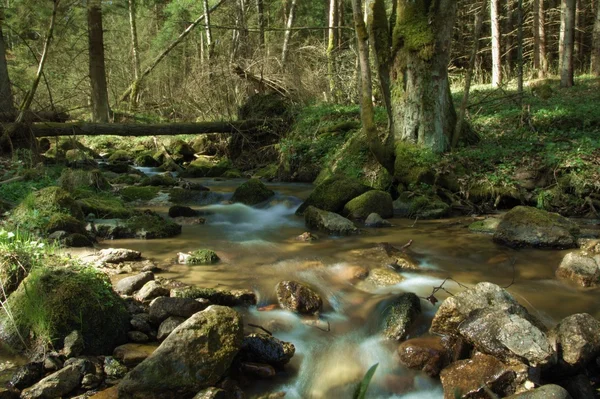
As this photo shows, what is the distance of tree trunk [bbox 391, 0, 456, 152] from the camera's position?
32.2ft

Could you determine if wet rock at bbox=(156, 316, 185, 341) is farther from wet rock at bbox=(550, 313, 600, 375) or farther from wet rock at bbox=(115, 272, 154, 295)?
wet rock at bbox=(550, 313, 600, 375)

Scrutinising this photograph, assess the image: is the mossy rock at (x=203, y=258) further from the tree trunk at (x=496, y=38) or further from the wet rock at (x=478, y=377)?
the tree trunk at (x=496, y=38)

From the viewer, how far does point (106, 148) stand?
20156 mm

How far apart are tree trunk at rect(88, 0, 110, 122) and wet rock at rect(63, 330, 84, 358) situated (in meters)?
15.5

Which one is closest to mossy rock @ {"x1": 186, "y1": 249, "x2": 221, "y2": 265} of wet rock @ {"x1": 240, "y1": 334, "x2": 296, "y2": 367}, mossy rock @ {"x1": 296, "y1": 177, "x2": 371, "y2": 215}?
wet rock @ {"x1": 240, "y1": 334, "x2": 296, "y2": 367}

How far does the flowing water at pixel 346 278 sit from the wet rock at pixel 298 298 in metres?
0.12

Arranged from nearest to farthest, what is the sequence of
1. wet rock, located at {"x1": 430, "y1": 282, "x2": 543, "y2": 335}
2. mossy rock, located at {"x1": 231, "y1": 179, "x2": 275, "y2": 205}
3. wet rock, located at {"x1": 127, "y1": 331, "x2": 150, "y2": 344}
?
wet rock, located at {"x1": 127, "y1": 331, "x2": 150, "y2": 344} < wet rock, located at {"x1": 430, "y1": 282, "x2": 543, "y2": 335} < mossy rock, located at {"x1": 231, "y1": 179, "x2": 275, "y2": 205}

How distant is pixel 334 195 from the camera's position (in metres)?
9.43

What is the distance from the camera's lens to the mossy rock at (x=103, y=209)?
835 centimetres

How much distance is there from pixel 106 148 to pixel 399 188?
1458 centimetres

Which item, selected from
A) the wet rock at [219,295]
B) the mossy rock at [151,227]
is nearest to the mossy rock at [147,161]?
the mossy rock at [151,227]

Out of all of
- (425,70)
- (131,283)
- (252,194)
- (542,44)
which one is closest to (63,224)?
(131,283)

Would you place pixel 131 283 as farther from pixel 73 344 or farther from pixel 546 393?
pixel 546 393

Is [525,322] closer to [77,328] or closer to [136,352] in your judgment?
[136,352]
